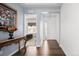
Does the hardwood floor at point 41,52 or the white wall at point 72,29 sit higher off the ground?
the white wall at point 72,29

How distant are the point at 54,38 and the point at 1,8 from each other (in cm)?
841

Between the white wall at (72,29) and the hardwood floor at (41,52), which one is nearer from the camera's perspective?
the white wall at (72,29)

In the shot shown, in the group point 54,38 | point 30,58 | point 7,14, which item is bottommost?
point 54,38

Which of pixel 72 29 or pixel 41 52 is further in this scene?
pixel 41 52

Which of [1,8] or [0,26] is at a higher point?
[1,8]

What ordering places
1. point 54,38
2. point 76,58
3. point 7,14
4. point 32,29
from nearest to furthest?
1. point 76,58
2. point 7,14
3. point 32,29
4. point 54,38

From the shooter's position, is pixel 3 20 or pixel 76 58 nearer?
pixel 76 58

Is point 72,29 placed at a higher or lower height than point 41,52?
higher

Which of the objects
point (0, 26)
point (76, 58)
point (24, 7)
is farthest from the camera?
point (24, 7)

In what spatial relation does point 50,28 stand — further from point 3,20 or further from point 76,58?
point 76,58

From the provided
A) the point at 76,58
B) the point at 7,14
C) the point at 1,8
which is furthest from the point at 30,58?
the point at 7,14

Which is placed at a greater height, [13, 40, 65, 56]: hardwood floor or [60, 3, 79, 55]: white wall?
[60, 3, 79, 55]: white wall

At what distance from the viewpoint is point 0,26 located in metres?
3.28

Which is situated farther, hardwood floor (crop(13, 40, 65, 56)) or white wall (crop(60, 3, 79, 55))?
hardwood floor (crop(13, 40, 65, 56))
